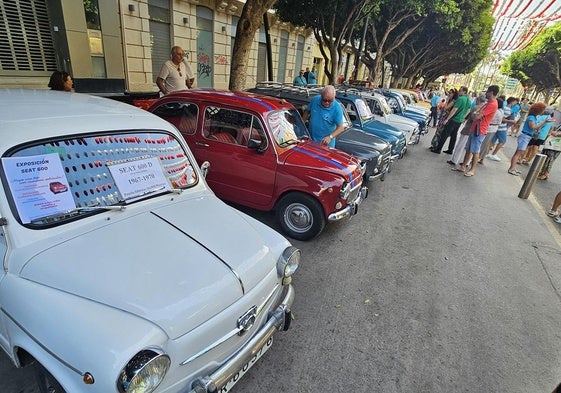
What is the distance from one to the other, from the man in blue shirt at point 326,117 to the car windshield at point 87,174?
338 cm

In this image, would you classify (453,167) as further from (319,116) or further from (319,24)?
(319,24)

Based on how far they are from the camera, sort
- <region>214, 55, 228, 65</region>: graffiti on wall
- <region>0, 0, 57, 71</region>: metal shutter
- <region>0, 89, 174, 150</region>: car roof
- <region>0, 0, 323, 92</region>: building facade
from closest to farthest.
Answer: <region>0, 89, 174, 150</region>: car roof
<region>0, 0, 57, 71</region>: metal shutter
<region>0, 0, 323, 92</region>: building facade
<region>214, 55, 228, 65</region>: graffiti on wall

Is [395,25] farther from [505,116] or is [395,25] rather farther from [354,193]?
[354,193]

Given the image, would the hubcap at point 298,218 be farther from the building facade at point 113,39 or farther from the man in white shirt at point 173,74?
the building facade at point 113,39

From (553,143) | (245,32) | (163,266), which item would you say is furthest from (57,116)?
(553,143)

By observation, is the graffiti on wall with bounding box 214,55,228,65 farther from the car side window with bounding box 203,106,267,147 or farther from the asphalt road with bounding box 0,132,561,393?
the car side window with bounding box 203,106,267,147

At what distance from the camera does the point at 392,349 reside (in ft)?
9.46

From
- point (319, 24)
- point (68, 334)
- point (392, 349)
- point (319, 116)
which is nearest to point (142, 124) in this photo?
point (68, 334)

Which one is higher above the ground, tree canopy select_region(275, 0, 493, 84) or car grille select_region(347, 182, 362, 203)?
tree canopy select_region(275, 0, 493, 84)

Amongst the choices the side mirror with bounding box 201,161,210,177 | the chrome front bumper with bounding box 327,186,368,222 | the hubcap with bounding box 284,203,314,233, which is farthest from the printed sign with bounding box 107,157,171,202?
the chrome front bumper with bounding box 327,186,368,222

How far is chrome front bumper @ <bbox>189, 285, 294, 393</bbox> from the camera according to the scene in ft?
5.67

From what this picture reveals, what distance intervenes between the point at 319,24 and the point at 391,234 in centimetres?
1146

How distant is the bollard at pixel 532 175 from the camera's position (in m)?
7.06

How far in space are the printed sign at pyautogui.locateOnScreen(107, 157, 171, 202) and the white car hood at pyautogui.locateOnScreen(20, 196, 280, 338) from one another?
185 millimetres
